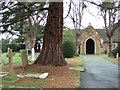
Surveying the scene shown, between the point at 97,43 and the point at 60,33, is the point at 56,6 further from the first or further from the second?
the point at 97,43

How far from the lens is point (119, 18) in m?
36.0

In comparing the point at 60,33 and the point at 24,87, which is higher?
the point at 60,33

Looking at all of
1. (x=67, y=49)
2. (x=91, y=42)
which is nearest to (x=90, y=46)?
(x=91, y=42)

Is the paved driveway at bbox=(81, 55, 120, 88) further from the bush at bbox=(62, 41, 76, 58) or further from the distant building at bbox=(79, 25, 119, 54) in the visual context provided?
the distant building at bbox=(79, 25, 119, 54)

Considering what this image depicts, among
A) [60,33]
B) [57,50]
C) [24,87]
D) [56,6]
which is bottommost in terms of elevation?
[24,87]

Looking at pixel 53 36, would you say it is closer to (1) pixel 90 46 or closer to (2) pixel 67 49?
(2) pixel 67 49

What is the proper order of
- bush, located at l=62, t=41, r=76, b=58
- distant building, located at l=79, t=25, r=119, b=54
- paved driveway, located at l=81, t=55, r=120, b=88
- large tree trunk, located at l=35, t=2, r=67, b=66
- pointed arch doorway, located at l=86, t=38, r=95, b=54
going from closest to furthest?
paved driveway, located at l=81, t=55, r=120, b=88
large tree trunk, located at l=35, t=2, r=67, b=66
bush, located at l=62, t=41, r=76, b=58
distant building, located at l=79, t=25, r=119, b=54
pointed arch doorway, located at l=86, t=38, r=95, b=54

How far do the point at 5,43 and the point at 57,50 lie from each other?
3435 centimetres

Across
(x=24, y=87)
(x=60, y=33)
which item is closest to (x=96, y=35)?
(x=60, y=33)

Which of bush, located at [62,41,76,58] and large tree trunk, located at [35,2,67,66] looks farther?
bush, located at [62,41,76,58]

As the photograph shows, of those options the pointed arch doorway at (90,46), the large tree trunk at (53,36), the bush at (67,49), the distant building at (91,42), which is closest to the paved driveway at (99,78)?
the large tree trunk at (53,36)

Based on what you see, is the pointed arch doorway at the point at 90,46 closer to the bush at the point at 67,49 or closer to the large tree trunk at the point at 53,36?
the bush at the point at 67,49

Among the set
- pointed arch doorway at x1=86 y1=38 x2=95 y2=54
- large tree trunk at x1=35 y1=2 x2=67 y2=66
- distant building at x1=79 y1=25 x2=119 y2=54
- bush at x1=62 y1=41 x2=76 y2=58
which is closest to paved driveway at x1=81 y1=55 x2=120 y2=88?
large tree trunk at x1=35 y1=2 x2=67 y2=66

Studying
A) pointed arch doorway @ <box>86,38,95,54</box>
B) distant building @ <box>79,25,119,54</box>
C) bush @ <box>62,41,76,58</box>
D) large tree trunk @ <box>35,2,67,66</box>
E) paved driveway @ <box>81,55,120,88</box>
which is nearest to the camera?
paved driveway @ <box>81,55,120,88</box>
